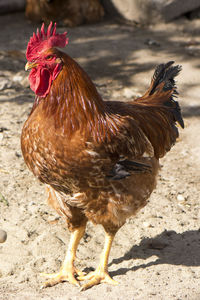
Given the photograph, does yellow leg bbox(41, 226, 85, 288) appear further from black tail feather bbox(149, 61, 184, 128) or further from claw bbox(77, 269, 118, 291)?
black tail feather bbox(149, 61, 184, 128)

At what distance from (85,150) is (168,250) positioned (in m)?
1.65

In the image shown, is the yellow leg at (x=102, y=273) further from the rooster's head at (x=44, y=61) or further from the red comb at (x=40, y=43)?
the red comb at (x=40, y=43)

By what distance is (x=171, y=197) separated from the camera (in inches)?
202

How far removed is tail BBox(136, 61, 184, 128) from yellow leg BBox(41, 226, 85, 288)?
57.9 inches

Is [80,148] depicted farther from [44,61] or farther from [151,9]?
[151,9]

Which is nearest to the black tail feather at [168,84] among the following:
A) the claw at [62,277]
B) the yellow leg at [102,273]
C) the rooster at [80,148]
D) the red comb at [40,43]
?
the rooster at [80,148]

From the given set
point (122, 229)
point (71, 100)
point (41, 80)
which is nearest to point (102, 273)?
point (122, 229)

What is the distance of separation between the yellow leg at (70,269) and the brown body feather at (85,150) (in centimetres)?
21

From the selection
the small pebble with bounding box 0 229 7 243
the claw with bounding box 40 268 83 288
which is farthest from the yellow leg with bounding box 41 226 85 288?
the small pebble with bounding box 0 229 7 243

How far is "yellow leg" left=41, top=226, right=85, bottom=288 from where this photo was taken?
3.94m

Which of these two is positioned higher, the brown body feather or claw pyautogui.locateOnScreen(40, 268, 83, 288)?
the brown body feather

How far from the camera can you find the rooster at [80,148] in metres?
3.29

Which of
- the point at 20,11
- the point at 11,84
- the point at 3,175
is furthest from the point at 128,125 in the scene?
the point at 20,11

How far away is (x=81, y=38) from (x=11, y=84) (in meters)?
2.87
